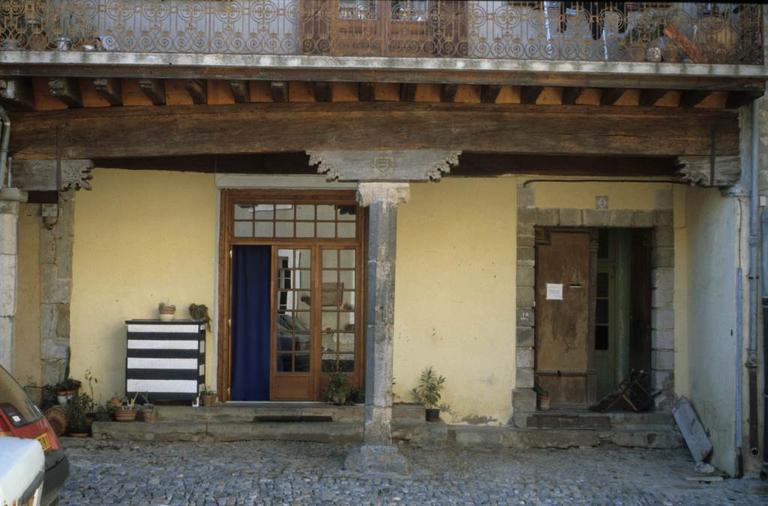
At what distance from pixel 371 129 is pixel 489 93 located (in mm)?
1136

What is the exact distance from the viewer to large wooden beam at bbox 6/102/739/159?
8000mm

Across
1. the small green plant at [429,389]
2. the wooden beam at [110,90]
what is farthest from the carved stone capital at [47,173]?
the small green plant at [429,389]

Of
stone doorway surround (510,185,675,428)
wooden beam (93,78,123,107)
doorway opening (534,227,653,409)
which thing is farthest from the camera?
doorway opening (534,227,653,409)

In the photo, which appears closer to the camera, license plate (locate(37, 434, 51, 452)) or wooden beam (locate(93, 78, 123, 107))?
license plate (locate(37, 434, 51, 452))

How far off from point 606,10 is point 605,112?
93cm

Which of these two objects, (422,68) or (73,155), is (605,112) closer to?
(422,68)

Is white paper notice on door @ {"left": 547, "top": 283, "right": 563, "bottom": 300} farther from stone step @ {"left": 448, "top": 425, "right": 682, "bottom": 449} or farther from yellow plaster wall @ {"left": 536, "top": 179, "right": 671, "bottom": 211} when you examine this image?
stone step @ {"left": 448, "top": 425, "right": 682, "bottom": 449}

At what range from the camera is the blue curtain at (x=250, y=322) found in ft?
32.9

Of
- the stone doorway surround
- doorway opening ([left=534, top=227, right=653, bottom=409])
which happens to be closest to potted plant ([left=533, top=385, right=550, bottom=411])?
the stone doorway surround

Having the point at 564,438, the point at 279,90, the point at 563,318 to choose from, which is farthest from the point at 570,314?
the point at 279,90

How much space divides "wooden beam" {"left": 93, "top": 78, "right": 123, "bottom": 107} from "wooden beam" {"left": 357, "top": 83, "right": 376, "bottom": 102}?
2.17 m

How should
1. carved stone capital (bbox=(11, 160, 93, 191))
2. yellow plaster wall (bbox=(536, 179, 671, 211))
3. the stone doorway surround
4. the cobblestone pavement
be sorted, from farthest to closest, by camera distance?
yellow plaster wall (bbox=(536, 179, 671, 211))
the stone doorway surround
carved stone capital (bbox=(11, 160, 93, 191))
the cobblestone pavement

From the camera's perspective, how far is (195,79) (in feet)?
24.6

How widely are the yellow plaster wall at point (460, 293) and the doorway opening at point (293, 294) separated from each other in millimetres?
617
